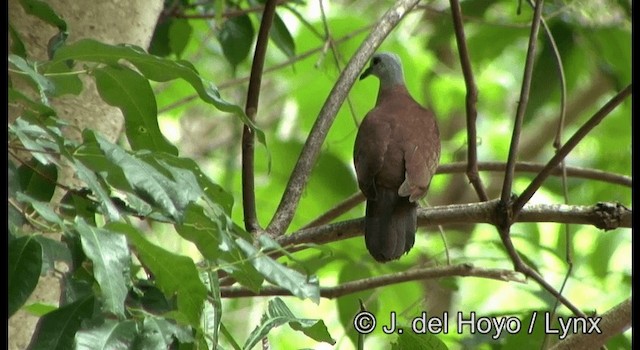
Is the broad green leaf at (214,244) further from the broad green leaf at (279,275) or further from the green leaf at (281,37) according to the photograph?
the green leaf at (281,37)

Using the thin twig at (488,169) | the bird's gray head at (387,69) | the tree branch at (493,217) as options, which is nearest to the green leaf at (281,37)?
the bird's gray head at (387,69)

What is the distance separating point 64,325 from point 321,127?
2.88 ft

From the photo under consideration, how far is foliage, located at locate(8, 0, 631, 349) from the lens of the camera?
4.27 ft

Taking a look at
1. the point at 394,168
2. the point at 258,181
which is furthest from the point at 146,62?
the point at 258,181

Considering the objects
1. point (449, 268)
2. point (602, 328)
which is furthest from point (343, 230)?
point (602, 328)

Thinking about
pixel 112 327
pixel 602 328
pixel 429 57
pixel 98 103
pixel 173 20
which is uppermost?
pixel 429 57

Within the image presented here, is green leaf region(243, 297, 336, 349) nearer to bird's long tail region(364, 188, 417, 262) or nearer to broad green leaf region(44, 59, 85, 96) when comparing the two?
broad green leaf region(44, 59, 85, 96)

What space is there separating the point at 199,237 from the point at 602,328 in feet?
2.77

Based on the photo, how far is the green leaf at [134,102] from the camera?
1.59m

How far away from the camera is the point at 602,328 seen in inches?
73.4

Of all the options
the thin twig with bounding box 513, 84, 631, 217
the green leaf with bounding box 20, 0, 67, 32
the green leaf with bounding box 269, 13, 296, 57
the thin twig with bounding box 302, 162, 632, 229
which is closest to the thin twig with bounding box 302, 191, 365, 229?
the thin twig with bounding box 302, 162, 632, 229

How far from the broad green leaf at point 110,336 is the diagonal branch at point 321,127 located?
2.20ft

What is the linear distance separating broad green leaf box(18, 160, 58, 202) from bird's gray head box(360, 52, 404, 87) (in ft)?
5.53

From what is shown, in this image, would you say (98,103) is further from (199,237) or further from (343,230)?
(199,237)
